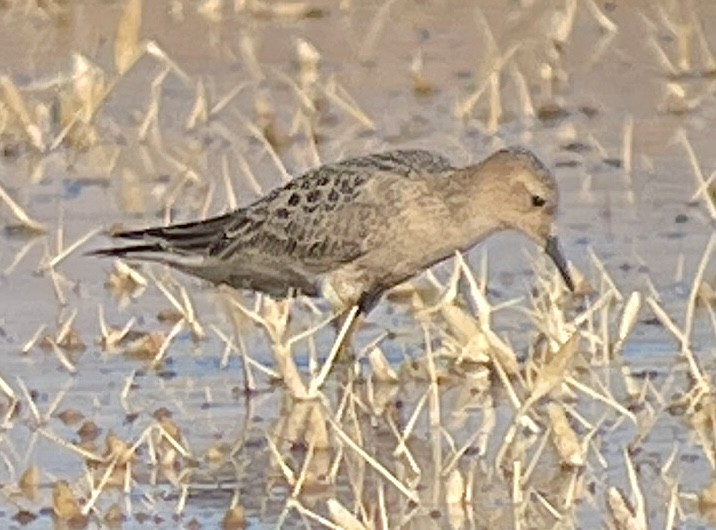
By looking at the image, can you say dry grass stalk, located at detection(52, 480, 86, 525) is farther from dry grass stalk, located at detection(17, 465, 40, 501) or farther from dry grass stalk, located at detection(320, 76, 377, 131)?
dry grass stalk, located at detection(320, 76, 377, 131)

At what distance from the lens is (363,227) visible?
28.9ft

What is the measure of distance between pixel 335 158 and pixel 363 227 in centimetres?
244

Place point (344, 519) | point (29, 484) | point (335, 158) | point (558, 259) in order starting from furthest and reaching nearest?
point (335, 158)
point (558, 259)
point (29, 484)
point (344, 519)

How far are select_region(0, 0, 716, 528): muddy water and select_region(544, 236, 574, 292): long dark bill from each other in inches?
9.7

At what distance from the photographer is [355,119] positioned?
11.8m

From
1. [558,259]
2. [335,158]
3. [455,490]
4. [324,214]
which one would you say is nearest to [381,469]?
[455,490]

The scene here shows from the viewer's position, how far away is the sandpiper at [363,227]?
872cm

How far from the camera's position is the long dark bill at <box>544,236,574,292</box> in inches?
338

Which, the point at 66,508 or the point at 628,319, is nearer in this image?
the point at 66,508

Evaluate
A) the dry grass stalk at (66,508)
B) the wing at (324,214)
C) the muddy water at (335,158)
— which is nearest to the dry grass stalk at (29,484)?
the muddy water at (335,158)

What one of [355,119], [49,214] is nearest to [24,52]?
[355,119]

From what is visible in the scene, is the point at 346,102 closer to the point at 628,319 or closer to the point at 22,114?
the point at 22,114

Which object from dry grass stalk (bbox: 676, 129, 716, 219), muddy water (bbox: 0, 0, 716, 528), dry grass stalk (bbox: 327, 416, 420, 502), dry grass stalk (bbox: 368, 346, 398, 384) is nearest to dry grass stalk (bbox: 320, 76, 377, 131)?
muddy water (bbox: 0, 0, 716, 528)

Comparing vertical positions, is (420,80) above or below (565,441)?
below
